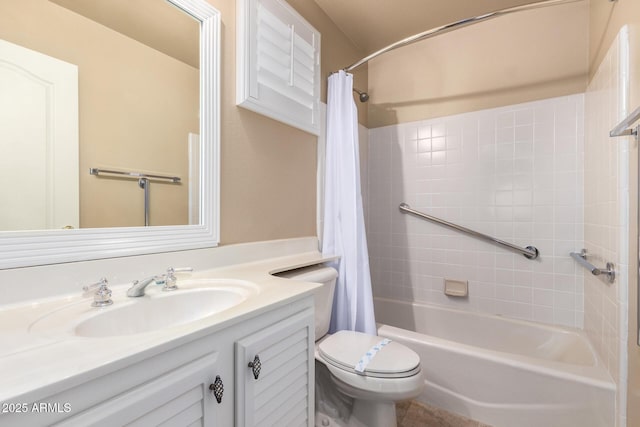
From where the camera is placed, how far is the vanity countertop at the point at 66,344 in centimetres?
42

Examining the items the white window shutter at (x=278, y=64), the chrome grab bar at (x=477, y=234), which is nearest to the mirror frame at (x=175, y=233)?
the white window shutter at (x=278, y=64)

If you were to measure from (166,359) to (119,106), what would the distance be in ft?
2.80

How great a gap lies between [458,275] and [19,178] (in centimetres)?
232

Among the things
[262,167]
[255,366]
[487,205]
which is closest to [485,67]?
[487,205]

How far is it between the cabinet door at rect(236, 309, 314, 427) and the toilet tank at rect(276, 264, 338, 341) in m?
0.44

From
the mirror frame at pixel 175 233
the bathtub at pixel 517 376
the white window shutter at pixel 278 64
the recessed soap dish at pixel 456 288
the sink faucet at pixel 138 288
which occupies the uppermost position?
the white window shutter at pixel 278 64

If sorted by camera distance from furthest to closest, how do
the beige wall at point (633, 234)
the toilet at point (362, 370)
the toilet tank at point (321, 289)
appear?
the toilet tank at point (321, 289) < the toilet at point (362, 370) < the beige wall at point (633, 234)

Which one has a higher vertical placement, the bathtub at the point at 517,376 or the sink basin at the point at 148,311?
the sink basin at the point at 148,311

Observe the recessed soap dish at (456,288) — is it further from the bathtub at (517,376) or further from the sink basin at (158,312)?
the sink basin at (158,312)

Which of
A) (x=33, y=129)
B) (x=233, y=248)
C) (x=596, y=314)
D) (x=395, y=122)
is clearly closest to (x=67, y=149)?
(x=33, y=129)

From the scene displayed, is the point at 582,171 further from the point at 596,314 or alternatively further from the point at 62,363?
the point at 62,363

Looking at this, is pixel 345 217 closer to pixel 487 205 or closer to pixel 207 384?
pixel 487 205

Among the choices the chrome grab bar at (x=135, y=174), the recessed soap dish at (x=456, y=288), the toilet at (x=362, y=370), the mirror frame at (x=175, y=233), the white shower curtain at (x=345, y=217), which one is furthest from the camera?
the recessed soap dish at (x=456, y=288)

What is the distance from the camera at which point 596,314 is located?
152 centimetres
